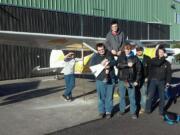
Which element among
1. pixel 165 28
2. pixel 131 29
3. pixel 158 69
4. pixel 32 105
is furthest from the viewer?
pixel 165 28

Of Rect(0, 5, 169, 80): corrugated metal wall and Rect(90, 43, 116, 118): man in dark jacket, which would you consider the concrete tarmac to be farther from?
Rect(0, 5, 169, 80): corrugated metal wall

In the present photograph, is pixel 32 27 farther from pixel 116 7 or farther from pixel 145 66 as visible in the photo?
pixel 145 66

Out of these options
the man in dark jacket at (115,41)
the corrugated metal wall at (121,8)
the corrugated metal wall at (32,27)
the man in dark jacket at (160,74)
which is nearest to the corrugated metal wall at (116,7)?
the corrugated metal wall at (121,8)

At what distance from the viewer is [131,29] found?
2769cm

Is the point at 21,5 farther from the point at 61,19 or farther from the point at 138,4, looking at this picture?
the point at 138,4

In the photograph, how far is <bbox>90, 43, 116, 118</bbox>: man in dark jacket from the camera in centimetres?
862

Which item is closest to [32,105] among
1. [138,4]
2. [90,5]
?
[90,5]

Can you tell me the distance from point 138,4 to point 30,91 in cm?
1750

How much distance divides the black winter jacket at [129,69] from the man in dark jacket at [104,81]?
A: 0.63ft

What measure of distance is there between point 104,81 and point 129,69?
2.16ft

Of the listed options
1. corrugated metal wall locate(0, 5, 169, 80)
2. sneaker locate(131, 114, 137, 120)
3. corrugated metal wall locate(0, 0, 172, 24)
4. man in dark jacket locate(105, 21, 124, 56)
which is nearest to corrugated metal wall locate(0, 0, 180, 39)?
corrugated metal wall locate(0, 0, 172, 24)

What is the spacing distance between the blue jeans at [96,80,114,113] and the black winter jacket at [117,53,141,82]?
41cm

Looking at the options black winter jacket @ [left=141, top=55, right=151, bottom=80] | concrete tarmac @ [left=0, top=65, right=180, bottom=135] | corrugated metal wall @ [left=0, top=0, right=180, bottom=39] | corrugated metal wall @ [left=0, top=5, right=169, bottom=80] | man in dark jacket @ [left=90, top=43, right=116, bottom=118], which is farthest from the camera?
corrugated metal wall @ [left=0, top=0, right=180, bottom=39]

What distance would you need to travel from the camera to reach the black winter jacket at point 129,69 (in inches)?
340
